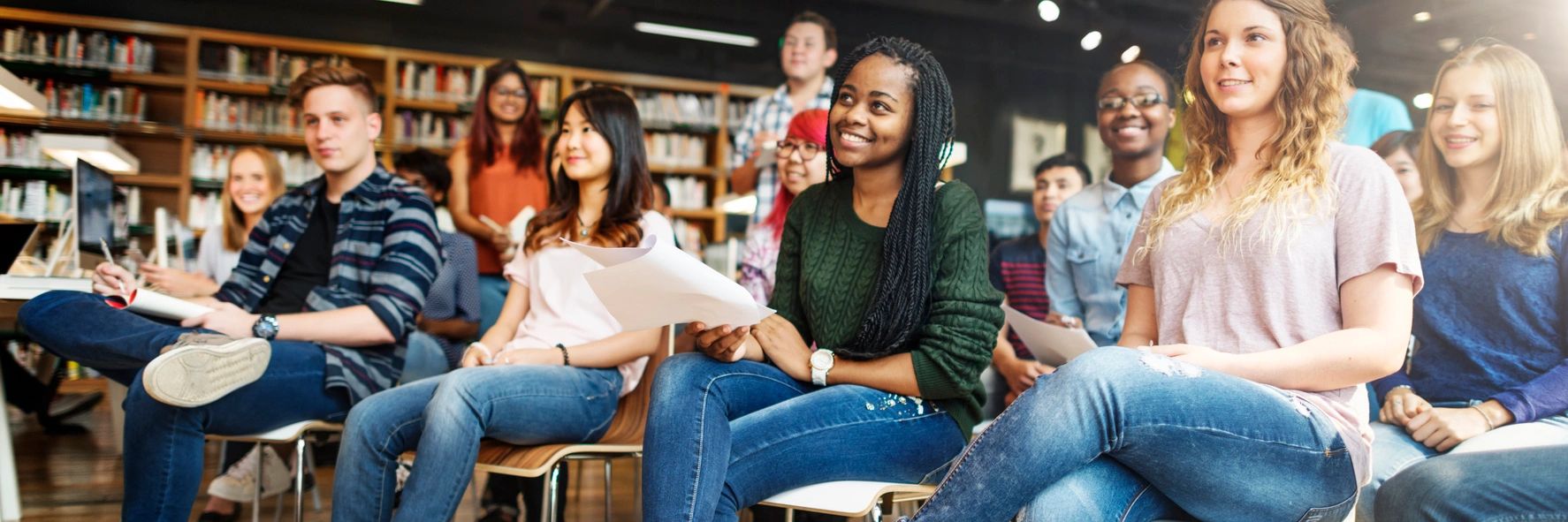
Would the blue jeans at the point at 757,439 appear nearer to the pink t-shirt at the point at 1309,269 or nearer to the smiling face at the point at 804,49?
the pink t-shirt at the point at 1309,269

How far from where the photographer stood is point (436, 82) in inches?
288

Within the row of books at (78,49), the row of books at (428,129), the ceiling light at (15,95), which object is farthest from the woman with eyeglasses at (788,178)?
the row of books at (78,49)

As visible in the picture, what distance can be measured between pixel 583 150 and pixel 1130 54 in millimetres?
1387

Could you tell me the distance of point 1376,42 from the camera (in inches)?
86.0

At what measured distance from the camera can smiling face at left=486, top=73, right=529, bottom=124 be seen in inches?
153

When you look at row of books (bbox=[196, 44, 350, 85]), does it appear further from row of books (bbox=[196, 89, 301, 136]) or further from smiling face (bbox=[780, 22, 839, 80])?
smiling face (bbox=[780, 22, 839, 80])

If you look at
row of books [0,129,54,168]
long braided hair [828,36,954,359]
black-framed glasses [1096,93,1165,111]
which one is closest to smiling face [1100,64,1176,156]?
black-framed glasses [1096,93,1165,111]

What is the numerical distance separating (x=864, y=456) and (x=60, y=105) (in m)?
6.84

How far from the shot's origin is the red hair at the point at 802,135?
2.72 m

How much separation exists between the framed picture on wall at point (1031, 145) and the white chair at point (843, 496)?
2.12 m

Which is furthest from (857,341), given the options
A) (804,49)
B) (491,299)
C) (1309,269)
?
(804,49)

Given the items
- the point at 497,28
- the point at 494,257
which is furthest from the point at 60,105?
the point at 494,257

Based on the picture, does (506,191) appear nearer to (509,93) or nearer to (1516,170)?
(509,93)

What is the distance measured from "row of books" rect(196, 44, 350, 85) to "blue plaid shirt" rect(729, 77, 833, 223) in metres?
4.04
